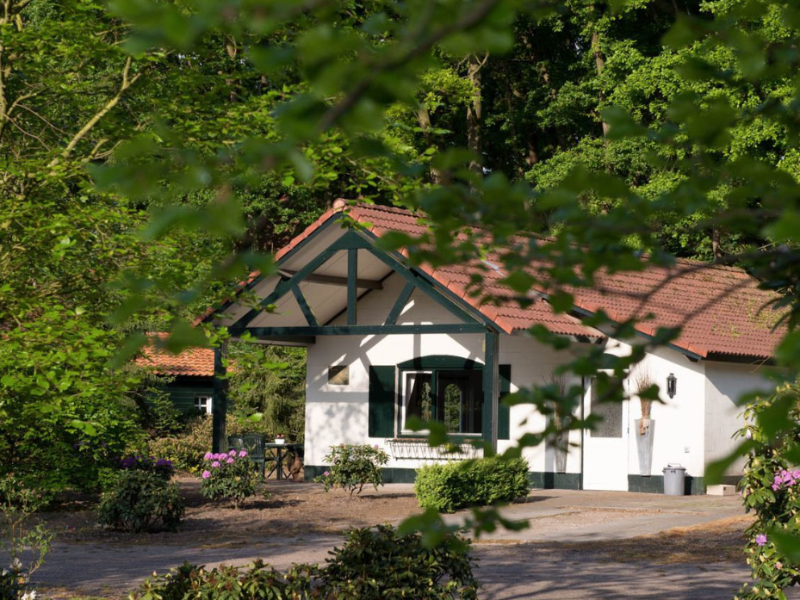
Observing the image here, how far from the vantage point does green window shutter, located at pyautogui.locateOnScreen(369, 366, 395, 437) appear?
22.8 metres

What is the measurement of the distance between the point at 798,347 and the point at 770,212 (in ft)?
3.07

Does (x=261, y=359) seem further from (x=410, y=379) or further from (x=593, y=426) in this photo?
(x=410, y=379)

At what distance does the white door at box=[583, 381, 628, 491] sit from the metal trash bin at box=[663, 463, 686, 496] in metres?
0.92

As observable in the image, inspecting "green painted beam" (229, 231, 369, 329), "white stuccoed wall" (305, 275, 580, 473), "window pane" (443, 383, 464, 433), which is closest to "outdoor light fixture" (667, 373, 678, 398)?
"white stuccoed wall" (305, 275, 580, 473)

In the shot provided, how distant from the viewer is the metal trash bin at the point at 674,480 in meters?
19.7

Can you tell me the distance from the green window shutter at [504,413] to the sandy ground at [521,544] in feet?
4.87

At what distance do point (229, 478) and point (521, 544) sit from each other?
19.3ft

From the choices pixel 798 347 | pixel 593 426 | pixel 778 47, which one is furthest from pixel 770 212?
pixel 798 347

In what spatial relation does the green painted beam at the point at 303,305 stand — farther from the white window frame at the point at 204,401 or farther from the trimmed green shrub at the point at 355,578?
the white window frame at the point at 204,401

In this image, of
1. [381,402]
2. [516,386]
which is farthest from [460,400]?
[516,386]

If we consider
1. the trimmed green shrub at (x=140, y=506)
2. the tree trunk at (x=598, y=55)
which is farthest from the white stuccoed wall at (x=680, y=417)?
the tree trunk at (x=598, y=55)

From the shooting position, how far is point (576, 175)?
2234 millimetres

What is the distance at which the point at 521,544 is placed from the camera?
14023 millimetres

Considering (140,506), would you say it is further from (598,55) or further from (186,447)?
(598,55)
